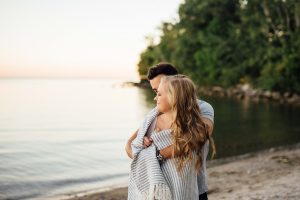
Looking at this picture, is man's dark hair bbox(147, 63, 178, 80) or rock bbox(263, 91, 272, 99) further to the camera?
rock bbox(263, 91, 272, 99)

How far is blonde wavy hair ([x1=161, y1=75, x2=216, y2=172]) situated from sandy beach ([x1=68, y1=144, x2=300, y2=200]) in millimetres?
5421

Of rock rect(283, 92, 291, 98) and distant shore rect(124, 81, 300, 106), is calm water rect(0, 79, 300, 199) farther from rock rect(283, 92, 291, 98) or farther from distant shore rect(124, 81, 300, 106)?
rock rect(283, 92, 291, 98)

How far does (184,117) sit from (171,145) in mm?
215

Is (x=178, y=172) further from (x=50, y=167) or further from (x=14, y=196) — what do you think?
(x=50, y=167)

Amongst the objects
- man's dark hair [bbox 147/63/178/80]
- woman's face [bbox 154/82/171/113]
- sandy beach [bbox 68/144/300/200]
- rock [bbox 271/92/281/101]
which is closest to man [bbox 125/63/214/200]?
man's dark hair [bbox 147/63/178/80]

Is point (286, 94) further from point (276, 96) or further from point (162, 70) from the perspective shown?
point (162, 70)

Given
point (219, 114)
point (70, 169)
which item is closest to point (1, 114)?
point (219, 114)

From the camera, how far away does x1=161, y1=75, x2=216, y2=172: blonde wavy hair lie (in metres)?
2.89

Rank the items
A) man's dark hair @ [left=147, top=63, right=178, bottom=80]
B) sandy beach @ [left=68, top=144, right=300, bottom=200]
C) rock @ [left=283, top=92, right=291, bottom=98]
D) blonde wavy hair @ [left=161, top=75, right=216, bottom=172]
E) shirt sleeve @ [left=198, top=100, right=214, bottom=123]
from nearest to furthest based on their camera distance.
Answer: blonde wavy hair @ [left=161, top=75, right=216, bottom=172], shirt sleeve @ [left=198, top=100, right=214, bottom=123], man's dark hair @ [left=147, top=63, right=178, bottom=80], sandy beach @ [left=68, top=144, right=300, bottom=200], rock @ [left=283, top=92, right=291, bottom=98]

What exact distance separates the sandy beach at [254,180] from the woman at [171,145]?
531 cm

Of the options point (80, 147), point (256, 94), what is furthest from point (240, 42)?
point (80, 147)

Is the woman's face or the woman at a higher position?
the woman's face

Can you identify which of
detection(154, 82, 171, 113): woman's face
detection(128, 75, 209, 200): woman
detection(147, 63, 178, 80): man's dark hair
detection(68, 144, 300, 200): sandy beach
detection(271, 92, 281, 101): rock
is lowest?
detection(271, 92, 281, 101): rock

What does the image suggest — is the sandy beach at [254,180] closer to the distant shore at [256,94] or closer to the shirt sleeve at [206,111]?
the shirt sleeve at [206,111]
